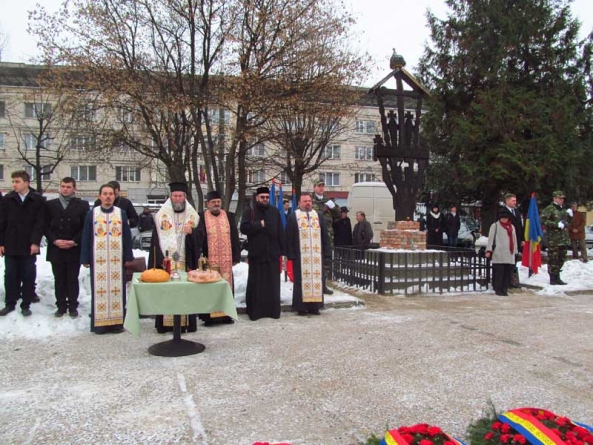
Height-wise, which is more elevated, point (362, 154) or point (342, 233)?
point (362, 154)

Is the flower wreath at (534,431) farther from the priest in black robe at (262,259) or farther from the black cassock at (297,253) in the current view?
the black cassock at (297,253)

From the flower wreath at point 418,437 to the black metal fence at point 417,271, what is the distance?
7.17 metres

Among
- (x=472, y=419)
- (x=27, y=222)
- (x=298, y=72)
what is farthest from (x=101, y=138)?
(x=472, y=419)

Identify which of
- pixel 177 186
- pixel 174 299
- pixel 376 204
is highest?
pixel 376 204

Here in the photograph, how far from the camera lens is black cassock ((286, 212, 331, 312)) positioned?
7613 mm

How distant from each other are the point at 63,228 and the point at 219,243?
201 cm

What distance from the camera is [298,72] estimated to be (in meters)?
14.6

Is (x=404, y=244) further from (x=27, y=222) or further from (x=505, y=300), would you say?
(x=27, y=222)

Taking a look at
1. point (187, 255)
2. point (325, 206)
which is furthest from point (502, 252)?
point (187, 255)

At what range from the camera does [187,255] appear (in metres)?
6.56

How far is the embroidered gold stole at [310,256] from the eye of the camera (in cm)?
760

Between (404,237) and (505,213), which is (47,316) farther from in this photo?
(505,213)

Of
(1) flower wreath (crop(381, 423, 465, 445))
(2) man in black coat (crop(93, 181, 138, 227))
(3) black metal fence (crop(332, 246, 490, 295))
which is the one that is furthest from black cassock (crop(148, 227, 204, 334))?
(1) flower wreath (crop(381, 423, 465, 445))

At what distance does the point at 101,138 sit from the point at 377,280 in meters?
10.3
